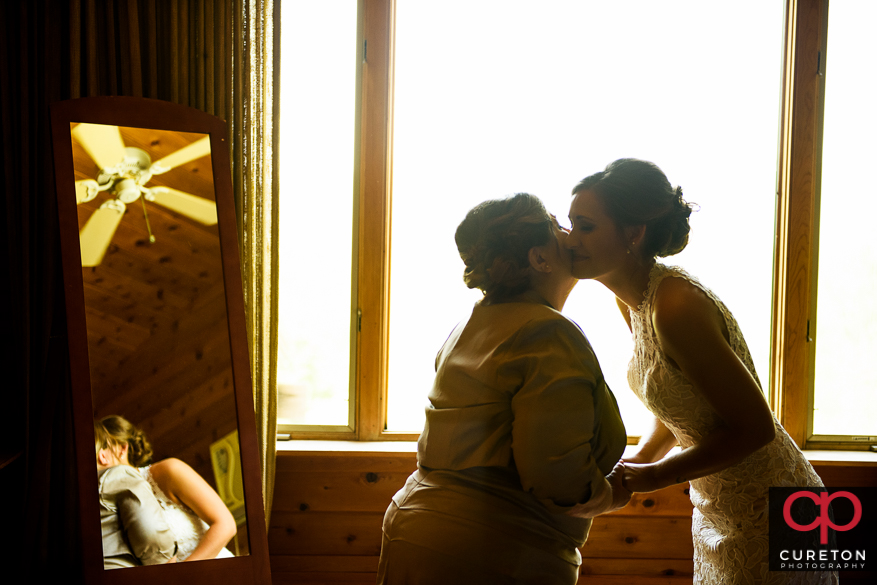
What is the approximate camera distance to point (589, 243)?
1336mm

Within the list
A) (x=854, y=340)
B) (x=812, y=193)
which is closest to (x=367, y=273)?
(x=812, y=193)

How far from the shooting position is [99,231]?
171 cm

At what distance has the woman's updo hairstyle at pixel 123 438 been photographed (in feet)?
5.45

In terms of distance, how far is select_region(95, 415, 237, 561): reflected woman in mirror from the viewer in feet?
5.53

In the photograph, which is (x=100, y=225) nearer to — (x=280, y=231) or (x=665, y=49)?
(x=280, y=231)

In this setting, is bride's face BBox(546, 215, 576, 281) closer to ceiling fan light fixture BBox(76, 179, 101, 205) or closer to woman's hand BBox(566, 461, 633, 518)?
woman's hand BBox(566, 461, 633, 518)

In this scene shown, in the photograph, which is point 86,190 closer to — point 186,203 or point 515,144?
point 186,203

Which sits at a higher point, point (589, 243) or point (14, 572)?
point (589, 243)

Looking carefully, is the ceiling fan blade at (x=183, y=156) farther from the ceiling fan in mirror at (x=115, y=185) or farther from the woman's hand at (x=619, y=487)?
the woman's hand at (x=619, y=487)

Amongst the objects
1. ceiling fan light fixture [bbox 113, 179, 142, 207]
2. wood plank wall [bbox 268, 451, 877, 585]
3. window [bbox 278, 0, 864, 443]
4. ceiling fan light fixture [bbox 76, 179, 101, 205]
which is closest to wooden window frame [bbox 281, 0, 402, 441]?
window [bbox 278, 0, 864, 443]

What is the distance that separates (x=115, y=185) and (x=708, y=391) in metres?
1.70

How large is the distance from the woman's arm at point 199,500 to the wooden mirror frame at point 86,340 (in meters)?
0.05

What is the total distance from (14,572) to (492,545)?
5.99ft

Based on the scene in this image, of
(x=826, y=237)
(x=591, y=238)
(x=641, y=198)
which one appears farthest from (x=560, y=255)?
(x=826, y=237)
